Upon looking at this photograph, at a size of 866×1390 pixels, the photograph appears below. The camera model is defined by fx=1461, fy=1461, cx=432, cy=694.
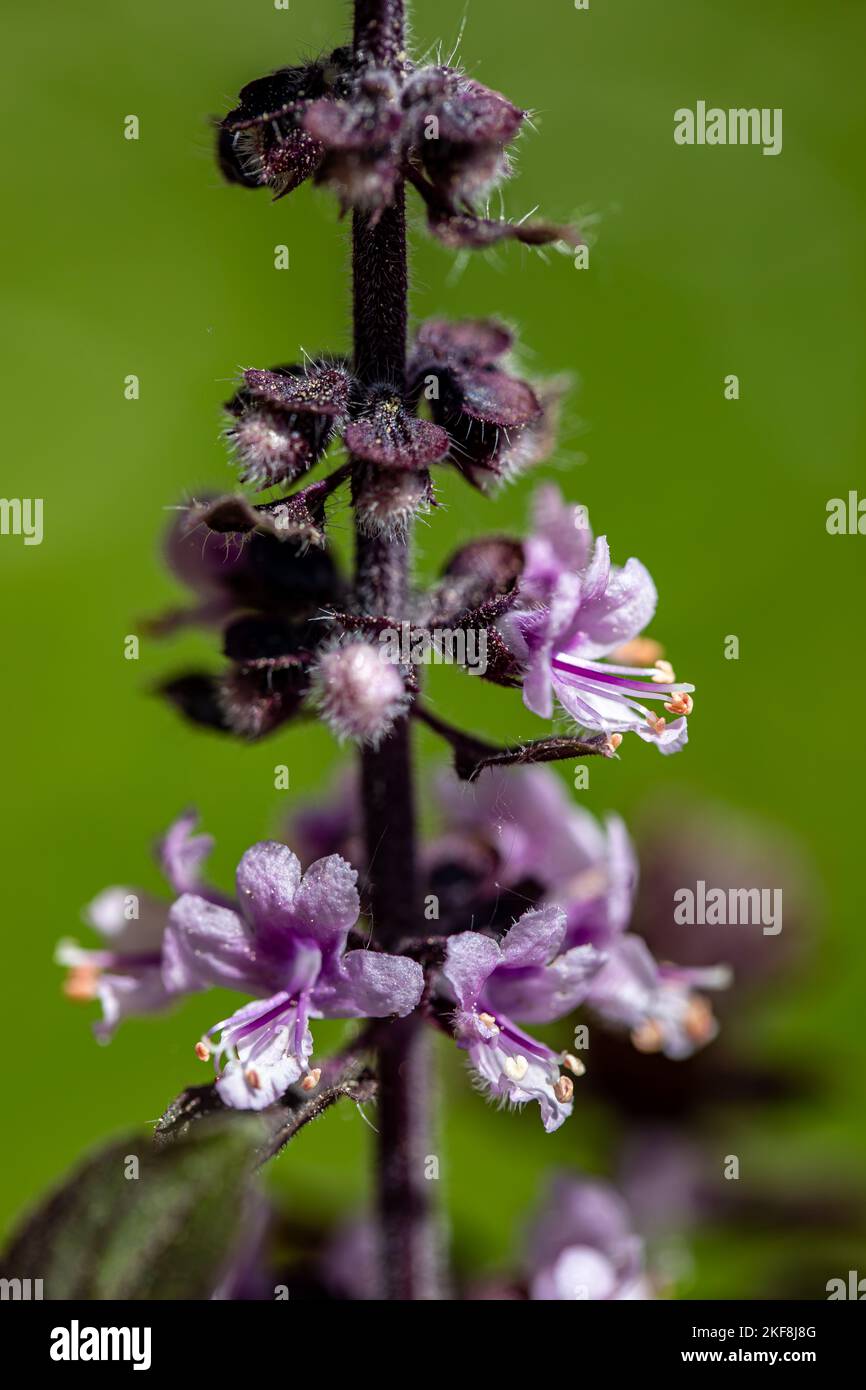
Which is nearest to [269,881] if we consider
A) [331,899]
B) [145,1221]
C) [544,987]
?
[331,899]

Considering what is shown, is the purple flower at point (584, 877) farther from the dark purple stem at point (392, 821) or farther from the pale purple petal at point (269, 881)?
the pale purple petal at point (269, 881)

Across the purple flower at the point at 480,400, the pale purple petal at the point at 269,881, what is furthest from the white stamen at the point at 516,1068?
the purple flower at the point at 480,400

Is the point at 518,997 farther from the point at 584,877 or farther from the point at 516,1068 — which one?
the point at 584,877

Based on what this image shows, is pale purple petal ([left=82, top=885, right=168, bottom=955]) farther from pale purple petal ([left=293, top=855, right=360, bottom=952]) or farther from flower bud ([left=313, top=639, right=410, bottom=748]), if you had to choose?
flower bud ([left=313, top=639, right=410, bottom=748])

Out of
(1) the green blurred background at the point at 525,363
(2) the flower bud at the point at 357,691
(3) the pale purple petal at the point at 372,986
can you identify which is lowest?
(3) the pale purple petal at the point at 372,986

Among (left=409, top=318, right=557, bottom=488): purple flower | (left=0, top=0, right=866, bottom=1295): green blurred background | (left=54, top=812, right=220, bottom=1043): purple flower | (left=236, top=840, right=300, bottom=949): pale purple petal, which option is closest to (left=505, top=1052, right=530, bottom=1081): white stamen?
(left=236, top=840, right=300, bottom=949): pale purple petal

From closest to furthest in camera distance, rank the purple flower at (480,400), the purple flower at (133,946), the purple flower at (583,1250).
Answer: the purple flower at (480,400) < the purple flower at (133,946) < the purple flower at (583,1250)
